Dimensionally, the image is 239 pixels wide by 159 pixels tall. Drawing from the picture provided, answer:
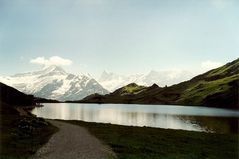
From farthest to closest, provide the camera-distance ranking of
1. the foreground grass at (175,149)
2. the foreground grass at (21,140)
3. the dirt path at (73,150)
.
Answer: the foreground grass at (175,149) → the foreground grass at (21,140) → the dirt path at (73,150)

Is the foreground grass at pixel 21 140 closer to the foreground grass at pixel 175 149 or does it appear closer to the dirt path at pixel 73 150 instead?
the dirt path at pixel 73 150

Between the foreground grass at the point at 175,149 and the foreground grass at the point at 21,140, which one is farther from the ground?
the foreground grass at the point at 21,140

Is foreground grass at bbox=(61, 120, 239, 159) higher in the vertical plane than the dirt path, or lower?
lower

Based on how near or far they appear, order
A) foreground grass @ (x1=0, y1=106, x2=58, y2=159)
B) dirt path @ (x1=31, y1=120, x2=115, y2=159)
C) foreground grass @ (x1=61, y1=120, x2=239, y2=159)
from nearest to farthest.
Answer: dirt path @ (x1=31, y1=120, x2=115, y2=159)
foreground grass @ (x1=0, y1=106, x2=58, y2=159)
foreground grass @ (x1=61, y1=120, x2=239, y2=159)

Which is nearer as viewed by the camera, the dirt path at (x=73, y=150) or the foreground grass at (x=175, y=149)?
the dirt path at (x=73, y=150)

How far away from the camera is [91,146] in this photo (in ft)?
135

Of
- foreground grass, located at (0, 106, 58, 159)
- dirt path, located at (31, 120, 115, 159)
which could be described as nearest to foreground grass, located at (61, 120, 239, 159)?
dirt path, located at (31, 120, 115, 159)

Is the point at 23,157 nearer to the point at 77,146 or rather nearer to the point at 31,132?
the point at 77,146

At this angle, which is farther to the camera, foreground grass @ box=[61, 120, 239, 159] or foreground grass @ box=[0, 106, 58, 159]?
foreground grass @ box=[61, 120, 239, 159]

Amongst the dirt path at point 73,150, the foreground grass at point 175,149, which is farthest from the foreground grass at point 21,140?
the foreground grass at point 175,149

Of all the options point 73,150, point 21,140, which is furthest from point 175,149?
point 21,140

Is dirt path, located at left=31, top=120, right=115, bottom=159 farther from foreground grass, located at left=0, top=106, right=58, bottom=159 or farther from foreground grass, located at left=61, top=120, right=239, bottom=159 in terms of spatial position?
foreground grass, located at left=61, top=120, right=239, bottom=159

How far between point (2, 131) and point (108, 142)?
782 inches

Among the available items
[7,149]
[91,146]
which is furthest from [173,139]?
[7,149]
